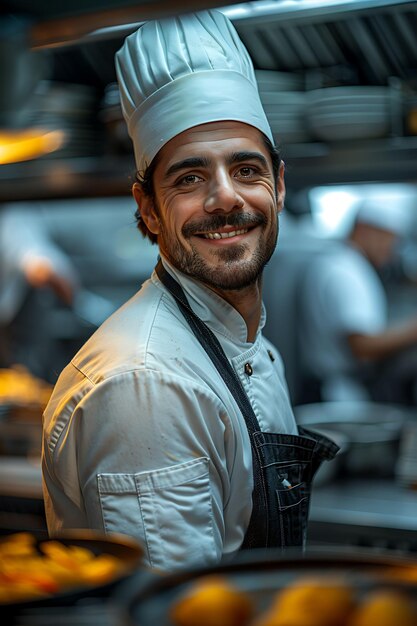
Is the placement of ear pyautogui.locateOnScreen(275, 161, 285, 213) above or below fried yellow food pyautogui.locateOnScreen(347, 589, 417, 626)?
above

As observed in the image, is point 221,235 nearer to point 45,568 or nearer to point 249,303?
point 249,303

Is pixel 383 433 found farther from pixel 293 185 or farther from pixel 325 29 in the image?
pixel 325 29

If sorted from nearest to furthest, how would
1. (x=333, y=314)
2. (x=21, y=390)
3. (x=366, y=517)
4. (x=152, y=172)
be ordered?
(x=152, y=172)
(x=366, y=517)
(x=21, y=390)
(x=333, y=314)

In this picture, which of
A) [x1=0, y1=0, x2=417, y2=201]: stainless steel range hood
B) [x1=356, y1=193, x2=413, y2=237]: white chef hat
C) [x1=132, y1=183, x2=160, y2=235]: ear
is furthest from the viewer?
[x1=356, y1=193, x2=413, y2=237]: white chef hat

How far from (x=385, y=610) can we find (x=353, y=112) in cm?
183

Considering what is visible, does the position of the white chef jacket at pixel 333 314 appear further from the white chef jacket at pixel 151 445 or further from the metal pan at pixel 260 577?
the metal pan at pixel 260 577

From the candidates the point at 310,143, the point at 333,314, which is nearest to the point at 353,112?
the point at 310,143

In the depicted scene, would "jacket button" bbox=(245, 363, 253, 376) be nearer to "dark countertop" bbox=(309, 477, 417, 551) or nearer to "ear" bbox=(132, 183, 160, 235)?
"ear" bbox=(132, 183, 160, 235)

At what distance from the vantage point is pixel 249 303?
174 cm

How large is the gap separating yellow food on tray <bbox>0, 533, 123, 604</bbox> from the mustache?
2.54 ft

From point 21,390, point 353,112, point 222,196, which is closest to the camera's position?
point 222,196

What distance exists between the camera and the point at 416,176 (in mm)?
2379

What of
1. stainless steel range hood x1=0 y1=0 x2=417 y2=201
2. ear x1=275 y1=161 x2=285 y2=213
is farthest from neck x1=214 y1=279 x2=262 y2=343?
stainless steel range hood x1=0 y1=0 x2=417 y2=201

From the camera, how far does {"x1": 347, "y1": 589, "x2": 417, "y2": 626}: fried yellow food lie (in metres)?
0.71
